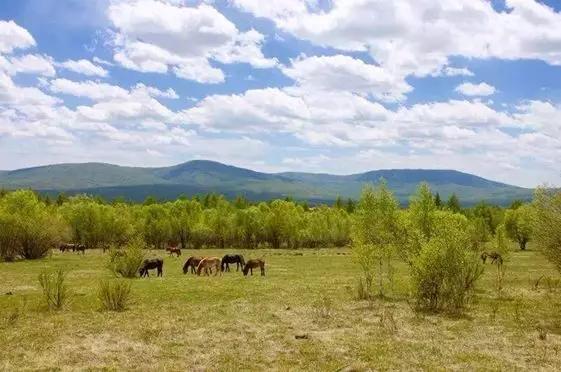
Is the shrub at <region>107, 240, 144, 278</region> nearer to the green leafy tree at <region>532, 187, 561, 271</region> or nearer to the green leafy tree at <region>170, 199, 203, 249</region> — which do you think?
the green leafy tree at <region>532, 187, 561, 271</region>

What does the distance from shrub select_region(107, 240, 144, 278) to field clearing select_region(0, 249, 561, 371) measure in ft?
29.6

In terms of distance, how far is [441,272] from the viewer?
97.9ft

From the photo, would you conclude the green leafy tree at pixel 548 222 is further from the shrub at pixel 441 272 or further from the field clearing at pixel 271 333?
the shrub at pixel 441 272

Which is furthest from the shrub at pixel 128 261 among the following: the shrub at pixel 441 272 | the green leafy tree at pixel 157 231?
the green leafy tree at pixel 157 231

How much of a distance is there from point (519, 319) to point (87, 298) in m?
24.5

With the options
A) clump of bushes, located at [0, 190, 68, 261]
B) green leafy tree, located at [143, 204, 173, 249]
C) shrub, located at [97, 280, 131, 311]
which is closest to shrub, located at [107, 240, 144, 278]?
shrub, located at [97, 280, 131, 311]

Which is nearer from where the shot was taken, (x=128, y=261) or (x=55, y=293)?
(x=55, y=293)

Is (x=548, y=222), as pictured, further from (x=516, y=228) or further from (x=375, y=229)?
(x=516, y=228)

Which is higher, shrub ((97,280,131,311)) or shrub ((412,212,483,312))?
shrub ((412,212,483,312))

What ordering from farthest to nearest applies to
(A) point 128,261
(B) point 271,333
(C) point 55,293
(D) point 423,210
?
1. (A) point 128,261
2. (D) point 423,210
3. (C) point 55,293
4. (B) point 271,333

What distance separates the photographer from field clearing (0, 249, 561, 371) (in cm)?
1902

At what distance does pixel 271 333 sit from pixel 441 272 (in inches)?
447

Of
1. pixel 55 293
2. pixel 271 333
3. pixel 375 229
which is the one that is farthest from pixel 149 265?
pixel 271 333

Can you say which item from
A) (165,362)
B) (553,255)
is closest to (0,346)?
(165,362)
